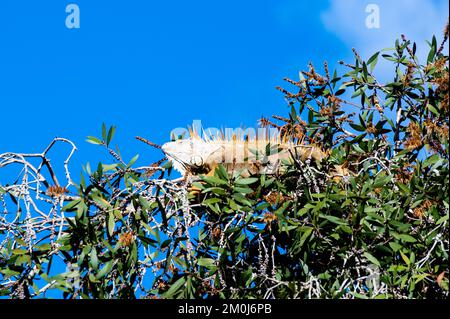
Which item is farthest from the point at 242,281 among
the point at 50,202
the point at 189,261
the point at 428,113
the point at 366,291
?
the point at 428,113

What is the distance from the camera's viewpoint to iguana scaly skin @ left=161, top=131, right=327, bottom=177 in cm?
627

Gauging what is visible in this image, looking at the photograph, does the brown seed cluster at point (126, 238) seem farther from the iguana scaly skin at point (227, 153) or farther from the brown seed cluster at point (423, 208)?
the brown seed cluster at point (423, 208)

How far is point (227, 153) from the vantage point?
6.42 metres

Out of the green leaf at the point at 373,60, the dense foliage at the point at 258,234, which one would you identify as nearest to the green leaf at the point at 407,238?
the dense foliage at the point at 258,234

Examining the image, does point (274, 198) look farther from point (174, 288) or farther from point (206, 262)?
point (174, 288)

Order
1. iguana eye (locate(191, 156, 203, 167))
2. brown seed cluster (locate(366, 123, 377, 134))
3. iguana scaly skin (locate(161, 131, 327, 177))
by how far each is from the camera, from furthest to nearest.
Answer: brown seed cluster (locate(366, 123, 377, 134)) → iguana eye (locate(191, 156, 203, 167)) → iguana scaly skin (locate(161, 131, 327, 177))

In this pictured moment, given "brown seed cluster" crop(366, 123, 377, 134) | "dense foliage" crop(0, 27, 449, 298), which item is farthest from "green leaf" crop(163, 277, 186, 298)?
"brown seed cluster" crop(366, 123, 377, 134)

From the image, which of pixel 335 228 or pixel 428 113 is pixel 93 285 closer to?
pixel 335 228

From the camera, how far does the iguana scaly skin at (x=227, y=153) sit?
20.6 ft

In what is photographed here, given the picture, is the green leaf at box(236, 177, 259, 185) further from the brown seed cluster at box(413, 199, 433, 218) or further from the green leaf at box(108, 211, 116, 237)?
the brown seed cluster at box(413, 199, 433, 218)

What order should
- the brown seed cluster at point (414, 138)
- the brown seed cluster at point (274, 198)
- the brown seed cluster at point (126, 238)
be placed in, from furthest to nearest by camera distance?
the brown seed cluster at point (414, 138)
the brown seed cluster at point (274, 198)
the brown seed cluster at point (126, 238)

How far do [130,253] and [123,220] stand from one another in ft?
0.68

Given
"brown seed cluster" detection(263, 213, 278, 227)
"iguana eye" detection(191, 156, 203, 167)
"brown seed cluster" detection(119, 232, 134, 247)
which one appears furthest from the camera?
"iguana eye" detection(191, 156, 203, 167)

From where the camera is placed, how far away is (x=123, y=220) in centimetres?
558
